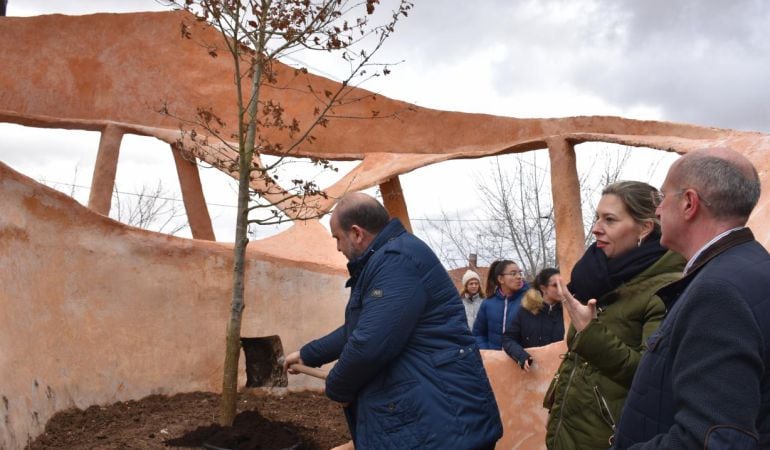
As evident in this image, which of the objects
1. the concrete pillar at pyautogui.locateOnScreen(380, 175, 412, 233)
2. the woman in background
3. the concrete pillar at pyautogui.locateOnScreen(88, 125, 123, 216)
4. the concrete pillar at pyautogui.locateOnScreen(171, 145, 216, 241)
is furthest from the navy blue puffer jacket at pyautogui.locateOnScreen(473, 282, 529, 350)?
the concrete pillar at pyautogui.locateOnScreen(88, 125, 123, 216)

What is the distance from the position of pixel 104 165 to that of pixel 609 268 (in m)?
6.21

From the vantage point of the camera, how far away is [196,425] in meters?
5.28

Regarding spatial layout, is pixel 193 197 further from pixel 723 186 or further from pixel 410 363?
pixel 723 186

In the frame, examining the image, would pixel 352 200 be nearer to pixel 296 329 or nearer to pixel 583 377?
pixel 583 377

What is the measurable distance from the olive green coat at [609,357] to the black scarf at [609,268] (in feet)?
0.07

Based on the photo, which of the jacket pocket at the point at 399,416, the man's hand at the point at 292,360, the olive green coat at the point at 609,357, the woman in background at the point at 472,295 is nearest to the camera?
the olive green coat at the point at 609,357

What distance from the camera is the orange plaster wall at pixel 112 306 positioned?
5.03 m

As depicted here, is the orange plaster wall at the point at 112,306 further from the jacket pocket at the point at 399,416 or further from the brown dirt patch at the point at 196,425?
the jacket pocket at the point at 399,416

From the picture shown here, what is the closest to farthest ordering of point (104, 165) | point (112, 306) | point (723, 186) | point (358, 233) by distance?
point (723, 186) → point (358, 233) → point (112, 306) → point (104, 165)

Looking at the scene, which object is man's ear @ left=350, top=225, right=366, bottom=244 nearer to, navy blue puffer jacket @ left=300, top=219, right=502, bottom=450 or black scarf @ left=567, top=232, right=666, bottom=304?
navy blue puffer jacket @ left=300, top=219, right=502, bottom=450

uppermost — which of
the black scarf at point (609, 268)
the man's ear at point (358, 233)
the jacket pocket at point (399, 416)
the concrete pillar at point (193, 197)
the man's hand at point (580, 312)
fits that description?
the concrete pillar at point (193, 197)

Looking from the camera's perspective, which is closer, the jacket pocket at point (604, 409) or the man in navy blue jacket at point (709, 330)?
the man in navy blue jacket at point (709, 330)

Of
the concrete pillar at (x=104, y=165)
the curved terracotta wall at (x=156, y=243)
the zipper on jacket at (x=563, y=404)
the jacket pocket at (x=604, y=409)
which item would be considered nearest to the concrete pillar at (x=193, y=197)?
the curved terracotta wall at (x=156, y=243)

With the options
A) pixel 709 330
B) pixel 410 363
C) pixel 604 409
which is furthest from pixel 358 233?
pixel 709 330
